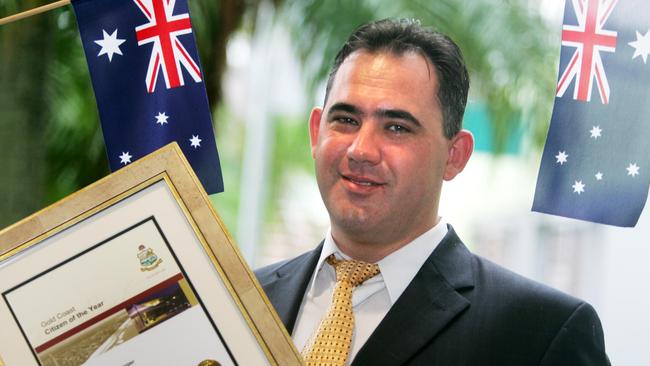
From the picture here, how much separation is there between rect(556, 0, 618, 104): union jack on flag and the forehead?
22.4 inches

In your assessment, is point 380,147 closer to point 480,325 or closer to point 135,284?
point 480,325

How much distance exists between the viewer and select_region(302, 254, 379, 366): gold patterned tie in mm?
1979

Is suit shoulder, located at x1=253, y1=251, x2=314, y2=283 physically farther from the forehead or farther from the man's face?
the forehead

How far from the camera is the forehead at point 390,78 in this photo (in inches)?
81.6

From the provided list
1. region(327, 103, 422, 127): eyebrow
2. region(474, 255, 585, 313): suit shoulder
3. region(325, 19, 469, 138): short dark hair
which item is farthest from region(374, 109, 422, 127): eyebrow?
region(474, 255, 585, 313): suit shoulder

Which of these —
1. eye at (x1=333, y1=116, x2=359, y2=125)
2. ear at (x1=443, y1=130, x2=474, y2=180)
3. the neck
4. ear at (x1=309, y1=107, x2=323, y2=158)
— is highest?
ear at (x1=309, y1=107, x2=323, y2=158)

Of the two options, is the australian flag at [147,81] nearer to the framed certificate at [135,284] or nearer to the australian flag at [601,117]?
the framed certificate at [135,284]

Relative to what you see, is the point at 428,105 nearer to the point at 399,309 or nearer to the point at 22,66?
the point at 399,309

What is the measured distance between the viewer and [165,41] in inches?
107

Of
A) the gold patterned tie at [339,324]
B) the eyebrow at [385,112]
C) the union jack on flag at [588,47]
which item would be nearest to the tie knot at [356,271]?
the gold patterned tie at [339,324]

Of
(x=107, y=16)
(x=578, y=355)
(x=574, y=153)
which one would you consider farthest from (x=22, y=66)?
(x=578, y=355)

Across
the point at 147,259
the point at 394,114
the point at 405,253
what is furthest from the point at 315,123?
the point at 147,259

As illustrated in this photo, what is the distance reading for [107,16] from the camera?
8.86 ft

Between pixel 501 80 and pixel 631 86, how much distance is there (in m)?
1.80
